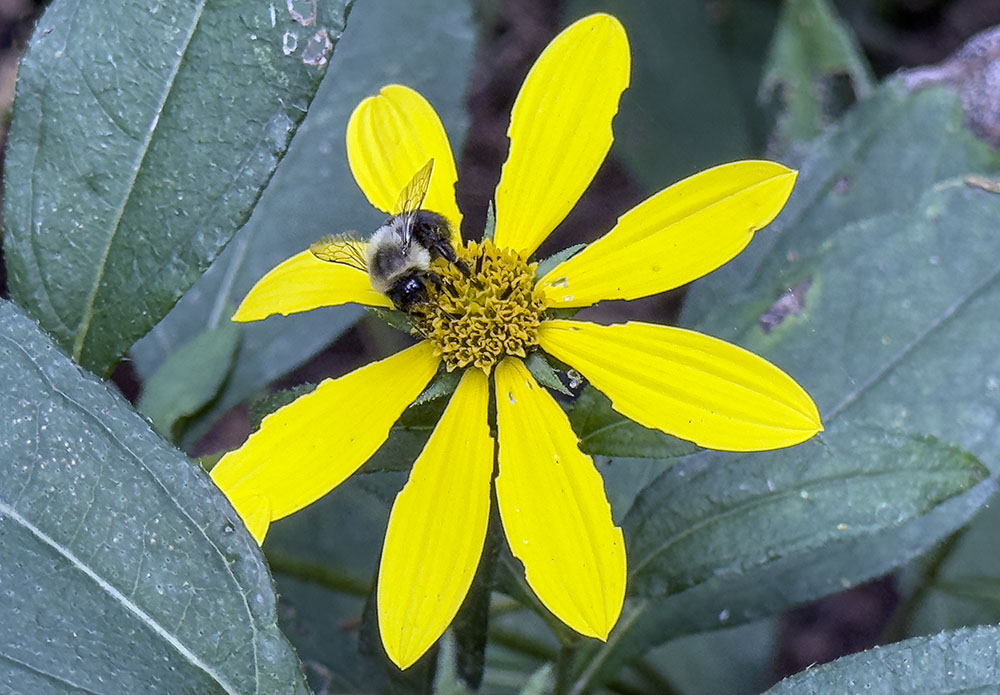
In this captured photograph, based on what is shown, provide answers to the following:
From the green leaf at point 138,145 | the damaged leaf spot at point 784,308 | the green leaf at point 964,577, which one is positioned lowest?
the green leaf at point 964,577

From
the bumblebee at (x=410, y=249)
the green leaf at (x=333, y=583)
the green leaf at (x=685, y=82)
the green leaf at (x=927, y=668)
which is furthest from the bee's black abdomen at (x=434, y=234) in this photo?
the green leaf at (x=685, y=82)

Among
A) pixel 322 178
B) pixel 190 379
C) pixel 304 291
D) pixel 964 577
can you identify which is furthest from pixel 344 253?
pixel 964 577

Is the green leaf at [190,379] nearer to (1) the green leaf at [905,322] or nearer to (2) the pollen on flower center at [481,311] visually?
(2) the pollen on flower center at [481,311]

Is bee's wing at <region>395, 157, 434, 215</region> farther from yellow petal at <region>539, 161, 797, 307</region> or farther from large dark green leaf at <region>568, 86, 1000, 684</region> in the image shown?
large dark green leaf at <region>568, 86, 1000, 684</region>

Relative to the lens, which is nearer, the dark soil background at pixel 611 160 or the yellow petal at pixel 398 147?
the yellow petal at pixel 398 147

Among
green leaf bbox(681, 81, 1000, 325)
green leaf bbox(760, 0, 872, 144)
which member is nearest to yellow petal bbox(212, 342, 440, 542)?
green leaf bbox(681, 81, 1000, 325)

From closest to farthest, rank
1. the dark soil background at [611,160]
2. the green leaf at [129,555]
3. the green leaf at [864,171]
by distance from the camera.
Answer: the green leaf at [129,555] → the green leaf at [864,171] → the dark soil background at [611,160]

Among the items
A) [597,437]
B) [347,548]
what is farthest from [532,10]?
[597,437]
